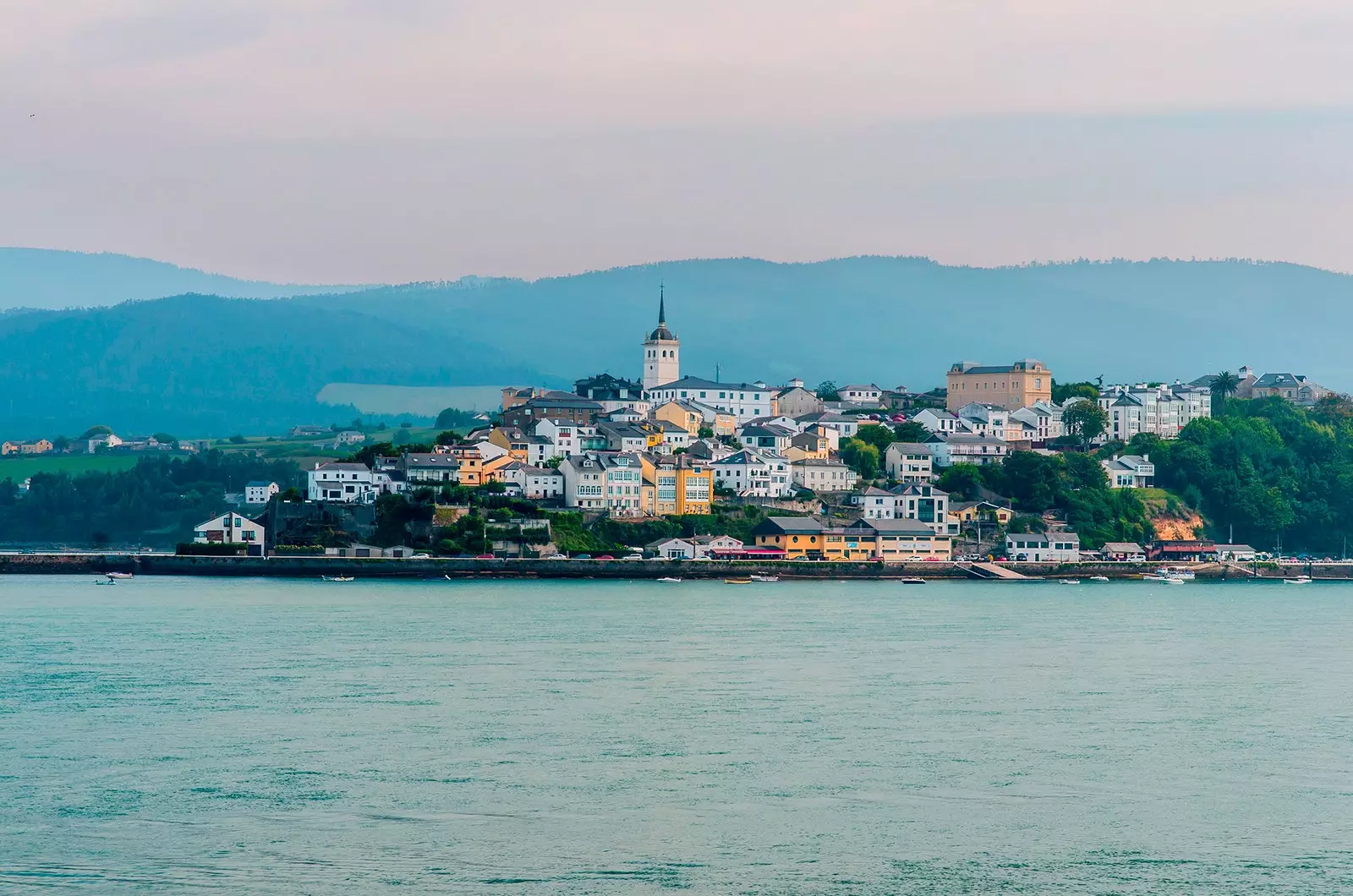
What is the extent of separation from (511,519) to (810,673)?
113 feet

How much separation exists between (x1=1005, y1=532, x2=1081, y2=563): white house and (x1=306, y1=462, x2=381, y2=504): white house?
22.7 m

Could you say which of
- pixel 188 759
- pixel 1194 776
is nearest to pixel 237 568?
pixel 188 759

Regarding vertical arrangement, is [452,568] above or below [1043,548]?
below

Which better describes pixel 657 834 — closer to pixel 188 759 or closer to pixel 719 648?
pixel 188 759

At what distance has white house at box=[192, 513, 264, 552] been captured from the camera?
65.3 m

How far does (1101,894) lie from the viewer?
16.2 metres

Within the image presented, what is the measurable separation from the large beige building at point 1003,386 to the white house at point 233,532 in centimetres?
3838

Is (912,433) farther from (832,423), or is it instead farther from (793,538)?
(793,538)

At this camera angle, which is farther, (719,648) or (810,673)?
(719,648)

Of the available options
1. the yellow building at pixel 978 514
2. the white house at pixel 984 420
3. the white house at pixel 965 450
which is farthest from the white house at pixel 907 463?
the white house at pixel 984 420

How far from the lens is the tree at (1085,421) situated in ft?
273

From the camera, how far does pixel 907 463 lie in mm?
75750

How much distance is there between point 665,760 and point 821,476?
51.9 meters

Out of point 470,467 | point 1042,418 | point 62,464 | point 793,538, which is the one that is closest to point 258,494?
point 470,467
